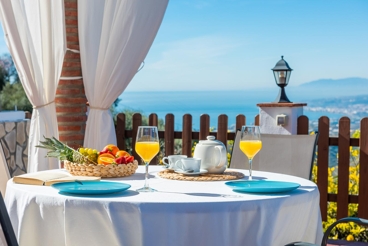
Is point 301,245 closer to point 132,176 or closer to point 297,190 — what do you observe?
point 297,190

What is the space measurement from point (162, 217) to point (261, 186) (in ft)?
1.45

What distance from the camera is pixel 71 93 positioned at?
4.23 meters

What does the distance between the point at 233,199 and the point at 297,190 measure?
34 cm

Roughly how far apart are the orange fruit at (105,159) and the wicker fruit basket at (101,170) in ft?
0.10

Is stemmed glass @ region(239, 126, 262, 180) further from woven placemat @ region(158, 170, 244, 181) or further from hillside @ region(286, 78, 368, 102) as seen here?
hillside @ region(286, 78, 368, 102)

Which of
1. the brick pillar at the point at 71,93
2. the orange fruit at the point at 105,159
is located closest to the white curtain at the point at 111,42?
the brick pillar at the point at 71,93

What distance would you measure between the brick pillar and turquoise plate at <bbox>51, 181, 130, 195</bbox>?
7.35ft

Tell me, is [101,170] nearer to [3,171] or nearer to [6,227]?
[6,227]

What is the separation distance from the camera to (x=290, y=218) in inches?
74.3

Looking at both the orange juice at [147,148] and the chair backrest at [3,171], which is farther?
the chair backrest at [3,171]

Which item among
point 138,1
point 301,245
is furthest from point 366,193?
point 301,245

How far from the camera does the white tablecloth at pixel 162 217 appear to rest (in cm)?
171

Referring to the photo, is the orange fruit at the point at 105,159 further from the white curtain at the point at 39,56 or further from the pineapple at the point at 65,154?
the white curtain at the point at 39,56

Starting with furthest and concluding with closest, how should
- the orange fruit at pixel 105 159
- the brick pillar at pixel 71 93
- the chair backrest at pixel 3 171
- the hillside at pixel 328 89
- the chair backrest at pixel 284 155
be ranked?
the hillside at pixel 328 89, the brick pillar at pixel 71 93, the chair backrest at pixel 3 171, the chair backrest at pixel 284 155, the orange fruit at pixel 105 159
